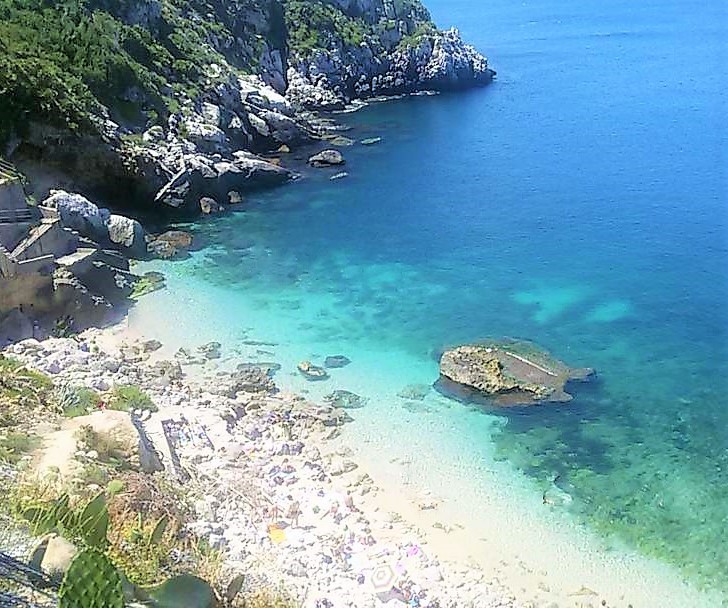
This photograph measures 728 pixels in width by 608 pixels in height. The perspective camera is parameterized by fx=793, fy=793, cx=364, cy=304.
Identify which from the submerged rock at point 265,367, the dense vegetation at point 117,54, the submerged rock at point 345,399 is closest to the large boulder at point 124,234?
the dense vegetation at point 117,54

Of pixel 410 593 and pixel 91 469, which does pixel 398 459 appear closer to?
pixel 410 593

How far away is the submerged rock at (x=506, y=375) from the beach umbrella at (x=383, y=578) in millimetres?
9558

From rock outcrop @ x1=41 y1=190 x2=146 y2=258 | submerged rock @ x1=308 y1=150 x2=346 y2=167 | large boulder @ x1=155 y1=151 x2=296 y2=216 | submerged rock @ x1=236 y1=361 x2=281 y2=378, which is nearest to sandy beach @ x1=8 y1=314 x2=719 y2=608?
submerged rock @ x1=236 y1=361 x2=281 y2=378

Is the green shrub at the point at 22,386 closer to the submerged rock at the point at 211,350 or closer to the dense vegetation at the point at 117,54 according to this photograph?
the submerged rock at the point at 211,350

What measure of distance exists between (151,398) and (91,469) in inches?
399

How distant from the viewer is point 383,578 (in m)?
19.0

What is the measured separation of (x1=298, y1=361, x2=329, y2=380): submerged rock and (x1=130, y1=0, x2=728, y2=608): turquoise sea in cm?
43

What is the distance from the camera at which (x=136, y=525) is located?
1417 centimetres

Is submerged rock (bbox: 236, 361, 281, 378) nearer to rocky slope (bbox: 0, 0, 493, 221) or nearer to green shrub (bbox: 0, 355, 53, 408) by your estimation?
green shrub (bbox: 0, 355, 53, 408)

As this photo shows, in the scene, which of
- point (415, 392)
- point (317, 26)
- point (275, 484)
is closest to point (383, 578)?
point (275, 484)

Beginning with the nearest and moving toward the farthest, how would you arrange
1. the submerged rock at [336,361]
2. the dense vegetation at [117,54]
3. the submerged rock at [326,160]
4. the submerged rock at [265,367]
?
the submerged rock at [265,367]
the submerged rock at [336,361]
the dense vegetation at [117,54]
the submerged rock at [326,160]

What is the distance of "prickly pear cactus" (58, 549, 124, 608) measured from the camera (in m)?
8.95

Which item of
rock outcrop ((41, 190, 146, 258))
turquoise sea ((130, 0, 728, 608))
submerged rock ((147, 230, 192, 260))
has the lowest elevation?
turquoise sea ((130, 0, 728, 608))

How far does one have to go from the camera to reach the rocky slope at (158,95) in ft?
137
